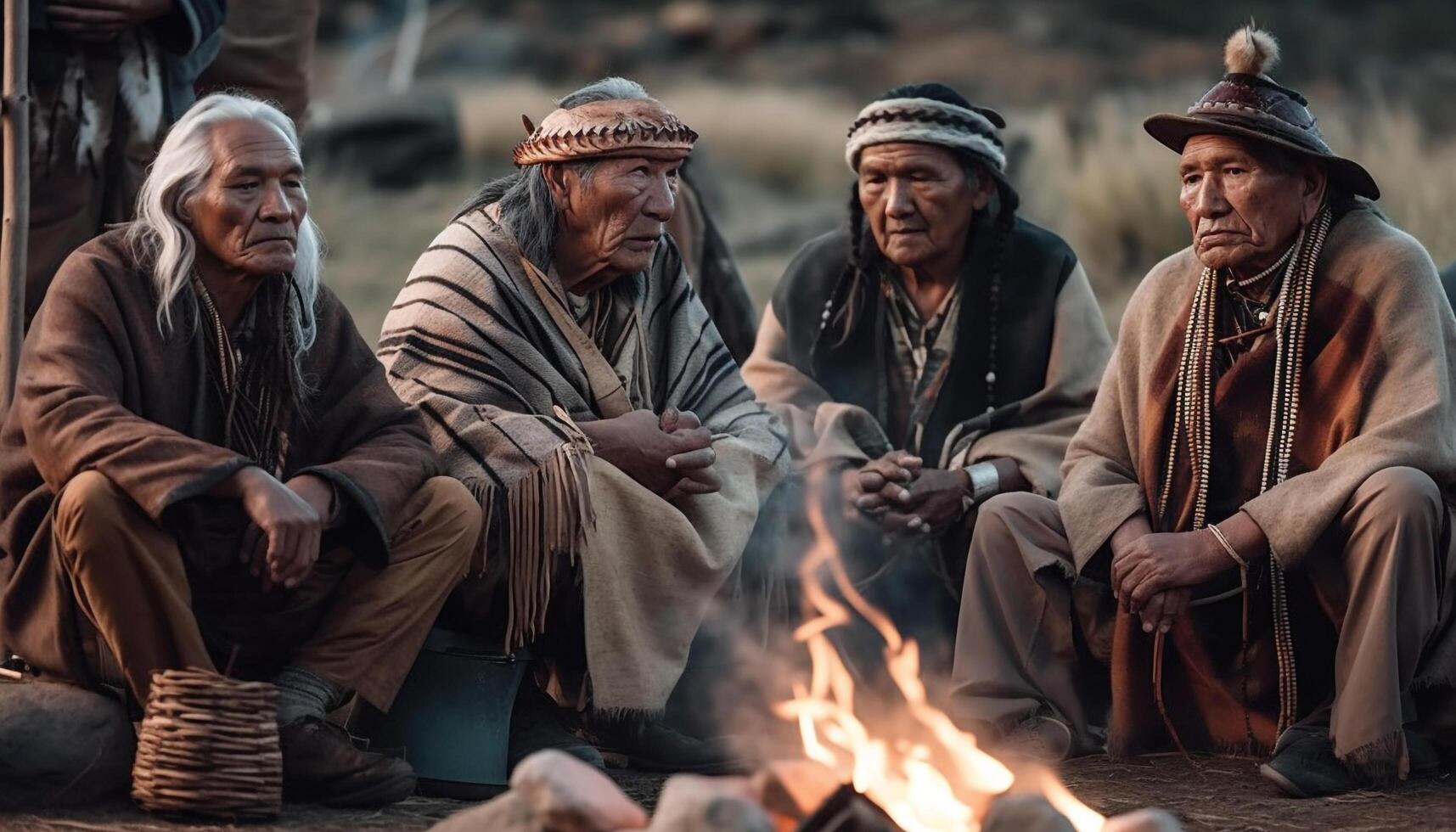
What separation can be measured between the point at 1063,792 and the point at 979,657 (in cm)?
149

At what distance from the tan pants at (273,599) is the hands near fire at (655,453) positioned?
1.73 ft

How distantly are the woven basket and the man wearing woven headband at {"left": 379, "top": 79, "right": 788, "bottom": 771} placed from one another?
913 millimetres

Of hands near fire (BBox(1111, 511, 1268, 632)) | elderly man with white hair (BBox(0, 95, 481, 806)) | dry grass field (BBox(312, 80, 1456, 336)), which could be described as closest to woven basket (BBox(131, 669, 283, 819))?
elderly man with white hair (BBox(0, 95, 481, 806))

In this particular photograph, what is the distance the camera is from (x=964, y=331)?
7.31 metres

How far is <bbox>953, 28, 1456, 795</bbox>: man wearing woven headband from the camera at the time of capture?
5.77m

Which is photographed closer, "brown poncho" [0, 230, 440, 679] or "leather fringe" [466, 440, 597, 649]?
"brown poncho" [0, 230, 440, 679]

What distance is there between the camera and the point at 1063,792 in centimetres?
488

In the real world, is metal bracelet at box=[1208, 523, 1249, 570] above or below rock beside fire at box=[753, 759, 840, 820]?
above

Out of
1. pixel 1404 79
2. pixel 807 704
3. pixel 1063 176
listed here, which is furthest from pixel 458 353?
pixel 1404 79

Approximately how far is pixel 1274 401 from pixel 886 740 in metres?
1.39

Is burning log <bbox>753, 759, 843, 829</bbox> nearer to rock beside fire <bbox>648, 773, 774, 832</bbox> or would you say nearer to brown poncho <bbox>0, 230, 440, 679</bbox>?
rock beside fire <bbox>648, 773, 774, 832</bbox>

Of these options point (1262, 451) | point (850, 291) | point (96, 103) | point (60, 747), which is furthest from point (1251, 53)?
point (60, 747)

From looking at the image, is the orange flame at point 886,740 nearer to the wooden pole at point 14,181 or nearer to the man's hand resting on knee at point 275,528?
the man's hand resting on knee at point 275,528

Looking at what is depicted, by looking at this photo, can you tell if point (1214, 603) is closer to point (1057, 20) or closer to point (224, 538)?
point (224, 538)
